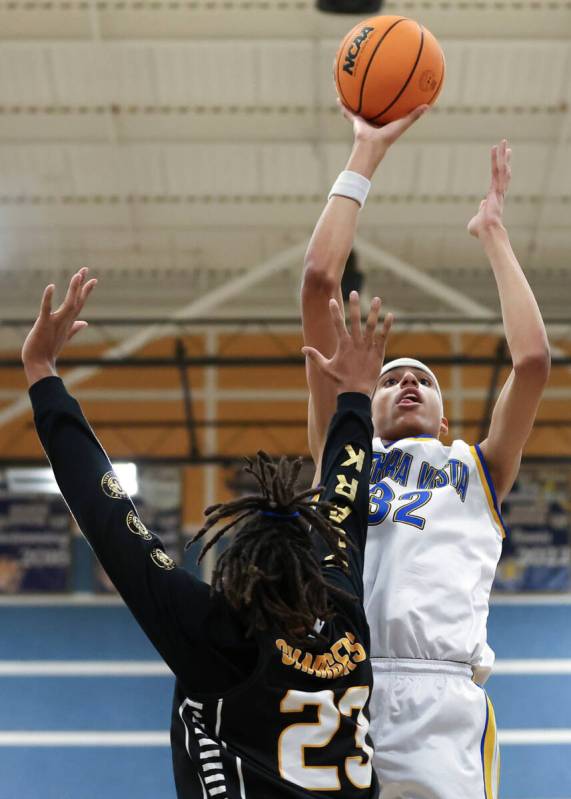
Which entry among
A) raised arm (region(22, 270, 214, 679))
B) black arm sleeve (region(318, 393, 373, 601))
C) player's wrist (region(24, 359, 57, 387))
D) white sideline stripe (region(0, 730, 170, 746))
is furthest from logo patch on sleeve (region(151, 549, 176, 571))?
white sideline stripe (region(0, 730, 170, 746))

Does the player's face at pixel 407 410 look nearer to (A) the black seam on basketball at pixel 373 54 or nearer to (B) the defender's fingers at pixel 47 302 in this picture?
(A) the black seam on basketball at pixel 373 54

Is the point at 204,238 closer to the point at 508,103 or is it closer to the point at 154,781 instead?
the point at 508,103

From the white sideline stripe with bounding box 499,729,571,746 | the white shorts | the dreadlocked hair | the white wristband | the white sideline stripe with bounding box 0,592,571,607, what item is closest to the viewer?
the dreadlocked hair

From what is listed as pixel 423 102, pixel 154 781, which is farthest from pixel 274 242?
pixel 423 102

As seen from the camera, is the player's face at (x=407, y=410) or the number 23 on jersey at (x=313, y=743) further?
the player's face at (x=407, y=410)

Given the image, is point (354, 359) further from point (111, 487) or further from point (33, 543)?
point (33, 543)

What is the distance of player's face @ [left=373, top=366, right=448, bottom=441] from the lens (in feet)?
9.85

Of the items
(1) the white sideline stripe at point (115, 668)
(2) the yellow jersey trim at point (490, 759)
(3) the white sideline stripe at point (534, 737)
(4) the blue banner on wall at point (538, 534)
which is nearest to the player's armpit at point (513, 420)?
(2) the yellow jersey trim at point (490, 759)

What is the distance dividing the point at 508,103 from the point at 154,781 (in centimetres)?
679

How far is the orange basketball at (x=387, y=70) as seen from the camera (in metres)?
3.04

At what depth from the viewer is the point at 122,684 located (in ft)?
36.5

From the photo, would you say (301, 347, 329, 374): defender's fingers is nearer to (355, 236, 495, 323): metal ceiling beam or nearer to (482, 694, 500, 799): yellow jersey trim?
(482, 694, 500, 799): yellow jersey trim

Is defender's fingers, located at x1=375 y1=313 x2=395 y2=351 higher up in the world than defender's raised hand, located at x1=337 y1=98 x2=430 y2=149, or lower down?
lower down

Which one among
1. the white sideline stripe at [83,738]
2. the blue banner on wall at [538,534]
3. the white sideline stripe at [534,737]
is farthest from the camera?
the blue banner on wall at [538,534]
